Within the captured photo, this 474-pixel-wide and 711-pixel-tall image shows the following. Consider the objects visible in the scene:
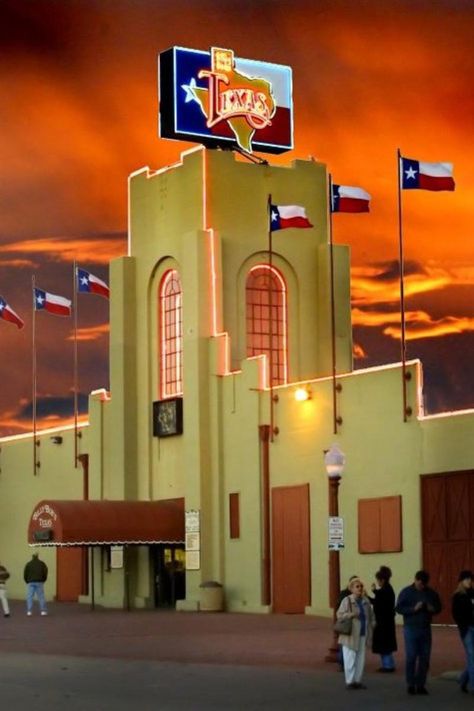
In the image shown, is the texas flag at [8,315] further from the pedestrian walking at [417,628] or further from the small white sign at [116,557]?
the pedestrian walking at [417,628]

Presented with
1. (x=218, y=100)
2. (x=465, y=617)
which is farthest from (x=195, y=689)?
(x=218, y=100)

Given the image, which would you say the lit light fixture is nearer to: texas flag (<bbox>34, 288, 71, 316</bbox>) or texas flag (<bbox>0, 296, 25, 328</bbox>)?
texas flag (<bbox>34, 288, 71, 316</bbox>)

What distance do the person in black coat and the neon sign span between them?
26783mm

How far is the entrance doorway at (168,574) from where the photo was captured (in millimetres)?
49281

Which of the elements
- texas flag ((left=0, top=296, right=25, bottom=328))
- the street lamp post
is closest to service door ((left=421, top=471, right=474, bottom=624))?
the street lamp post

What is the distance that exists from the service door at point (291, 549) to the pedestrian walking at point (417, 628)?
19729 millimetres

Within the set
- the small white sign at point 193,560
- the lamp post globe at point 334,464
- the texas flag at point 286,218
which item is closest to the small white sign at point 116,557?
the small white sign at point 193,560

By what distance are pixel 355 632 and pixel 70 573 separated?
32686mm

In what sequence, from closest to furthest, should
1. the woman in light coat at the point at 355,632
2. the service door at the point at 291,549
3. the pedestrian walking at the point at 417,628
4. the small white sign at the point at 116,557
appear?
the pedestrian walking at the point at 417,628 < the woman in light coat at the point at 355,632 < the service door at the point at 291,549 < the small white sign at the point at 116,557

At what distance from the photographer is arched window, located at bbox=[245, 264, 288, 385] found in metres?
49.4

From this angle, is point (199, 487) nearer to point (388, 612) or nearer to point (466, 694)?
point (388, 612)

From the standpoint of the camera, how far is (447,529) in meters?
38.4

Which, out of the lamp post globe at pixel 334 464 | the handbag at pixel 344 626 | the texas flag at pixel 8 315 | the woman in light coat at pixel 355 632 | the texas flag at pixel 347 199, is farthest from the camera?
the texas flag at pixel 8 315

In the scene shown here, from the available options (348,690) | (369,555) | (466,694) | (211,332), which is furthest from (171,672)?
(211,332)
